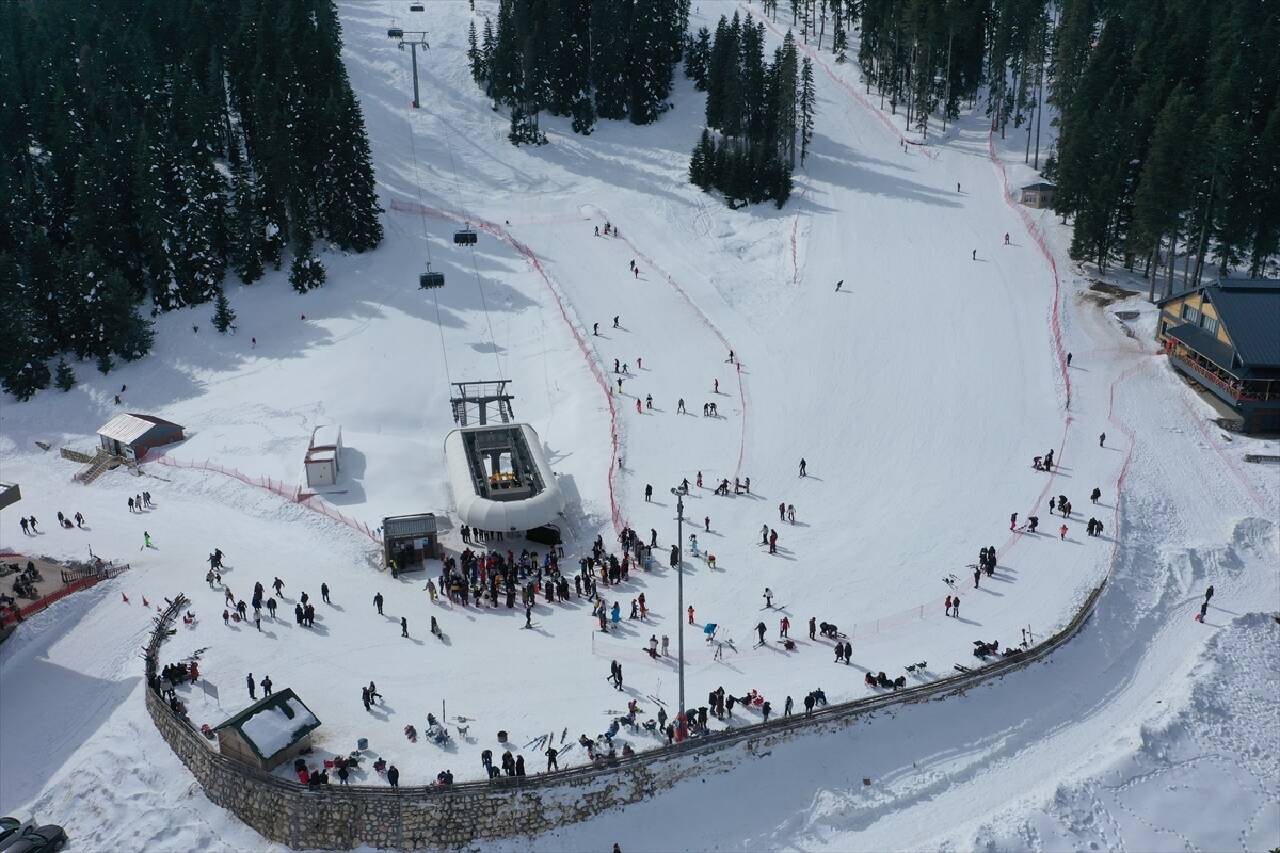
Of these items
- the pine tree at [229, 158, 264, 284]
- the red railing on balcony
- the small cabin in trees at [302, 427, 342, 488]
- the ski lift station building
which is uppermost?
the pine tree at [229, 158, 264, 284]

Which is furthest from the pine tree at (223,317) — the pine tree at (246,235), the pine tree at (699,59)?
the pine tree at (699,59)

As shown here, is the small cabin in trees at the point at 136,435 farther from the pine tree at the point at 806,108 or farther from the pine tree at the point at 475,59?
the pine tree at the point at 475,59

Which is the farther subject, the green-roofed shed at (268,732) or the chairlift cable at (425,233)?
the chairlift cable at (425,233)

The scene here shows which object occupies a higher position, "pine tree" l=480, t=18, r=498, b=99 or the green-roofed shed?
"pine tree" l=480, t=18, r=498, b=99

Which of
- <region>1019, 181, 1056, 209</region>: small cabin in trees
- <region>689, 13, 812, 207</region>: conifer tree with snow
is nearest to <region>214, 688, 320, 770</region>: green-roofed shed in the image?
<region>689, 13, 812, 207</region>: conifer tree with snow

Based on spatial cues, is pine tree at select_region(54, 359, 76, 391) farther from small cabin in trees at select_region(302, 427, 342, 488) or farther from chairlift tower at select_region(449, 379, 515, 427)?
chairlift tower at select_region(449, 379, 515, 427)

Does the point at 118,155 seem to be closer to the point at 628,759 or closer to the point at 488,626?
the point at 488,626

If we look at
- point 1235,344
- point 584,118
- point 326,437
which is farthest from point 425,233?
point 1235,344

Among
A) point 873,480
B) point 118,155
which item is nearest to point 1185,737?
point 873,480
